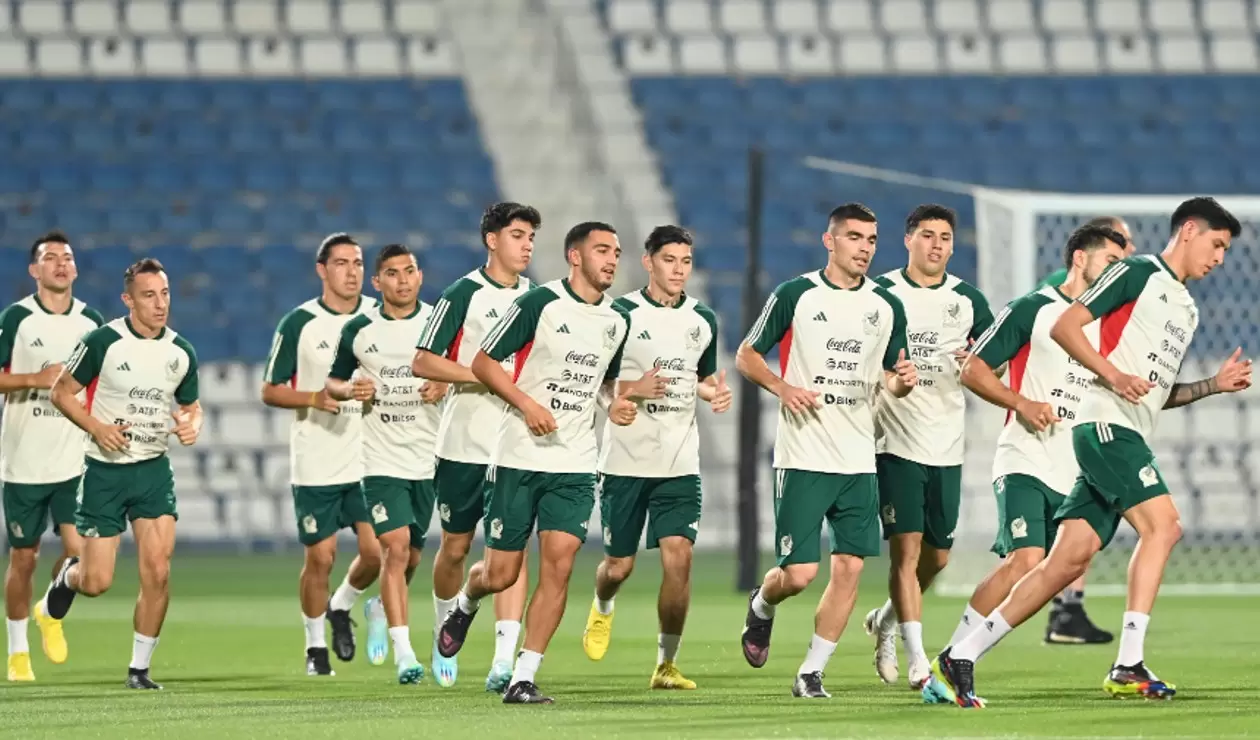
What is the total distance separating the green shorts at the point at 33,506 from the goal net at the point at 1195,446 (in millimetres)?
8061

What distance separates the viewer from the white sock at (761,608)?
9.97 meters

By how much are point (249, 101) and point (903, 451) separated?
17313mm

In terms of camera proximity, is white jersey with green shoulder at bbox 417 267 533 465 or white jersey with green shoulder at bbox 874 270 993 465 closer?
white jersey with green shoulder at bbox 874 270 993 465

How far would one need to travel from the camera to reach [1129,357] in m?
9.08

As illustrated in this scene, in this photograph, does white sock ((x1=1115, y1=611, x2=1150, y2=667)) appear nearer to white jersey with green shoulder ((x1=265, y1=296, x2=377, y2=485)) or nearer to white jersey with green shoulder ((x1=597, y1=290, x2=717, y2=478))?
white jersey with green shoulder ((x1=597, y1=290, x2=717, y2=478))

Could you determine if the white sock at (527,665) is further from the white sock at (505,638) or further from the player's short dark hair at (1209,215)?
the player's short dark hair at (1209,215)

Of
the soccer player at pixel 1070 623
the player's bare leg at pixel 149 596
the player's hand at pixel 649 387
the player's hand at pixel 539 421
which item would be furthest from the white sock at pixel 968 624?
the soccer player at pixel 1070 623

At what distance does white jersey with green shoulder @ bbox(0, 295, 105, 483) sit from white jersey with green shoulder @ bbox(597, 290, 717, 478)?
329cm

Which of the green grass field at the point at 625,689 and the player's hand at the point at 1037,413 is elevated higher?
the player's hand at the point at 1037,413

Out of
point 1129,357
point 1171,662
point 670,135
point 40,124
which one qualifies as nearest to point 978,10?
point 670,135

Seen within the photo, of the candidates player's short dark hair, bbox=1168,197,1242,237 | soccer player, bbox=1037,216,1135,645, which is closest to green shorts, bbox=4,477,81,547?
soccer player, bbox=1037,216,1135,645

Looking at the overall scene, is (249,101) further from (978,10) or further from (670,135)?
(978,10)

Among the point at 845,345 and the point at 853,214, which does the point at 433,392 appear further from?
the point at 853,214

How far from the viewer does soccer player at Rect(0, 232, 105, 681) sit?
11945mm
